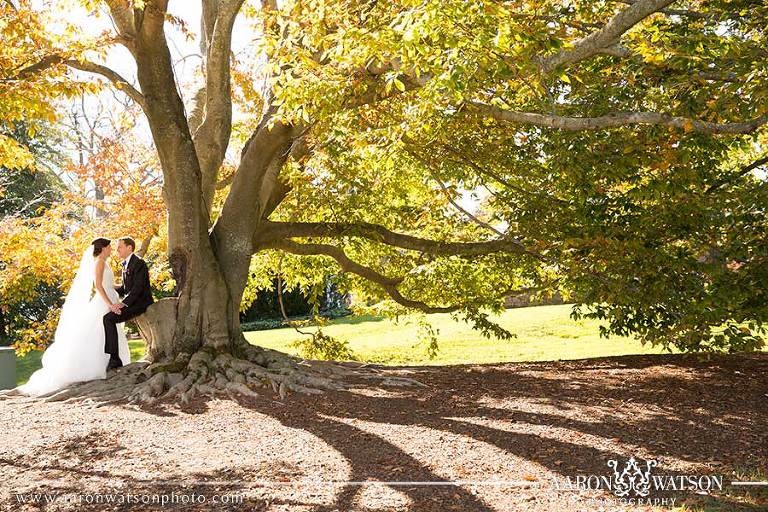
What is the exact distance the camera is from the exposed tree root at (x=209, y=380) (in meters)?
8.35

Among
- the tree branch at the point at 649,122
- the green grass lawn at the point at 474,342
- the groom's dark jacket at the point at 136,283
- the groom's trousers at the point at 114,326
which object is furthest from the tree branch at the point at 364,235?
the tree branch at the point at 649,122

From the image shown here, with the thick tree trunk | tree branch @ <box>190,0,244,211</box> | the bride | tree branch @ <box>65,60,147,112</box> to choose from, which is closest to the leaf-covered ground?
the bride

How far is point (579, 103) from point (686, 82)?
2348mm

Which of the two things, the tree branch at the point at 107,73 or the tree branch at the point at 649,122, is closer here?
the tree branch at the point at 649,122

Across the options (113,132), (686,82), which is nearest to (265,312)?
(113,132)

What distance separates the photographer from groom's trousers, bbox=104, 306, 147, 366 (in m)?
9.20

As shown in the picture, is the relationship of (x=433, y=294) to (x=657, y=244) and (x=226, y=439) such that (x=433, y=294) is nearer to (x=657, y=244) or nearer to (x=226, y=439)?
(x=657, y=244)

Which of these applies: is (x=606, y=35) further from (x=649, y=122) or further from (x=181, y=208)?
(x=181, y=208)

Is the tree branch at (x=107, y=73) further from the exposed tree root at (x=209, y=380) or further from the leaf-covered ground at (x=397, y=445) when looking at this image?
the leaf-covered ground at (x=397, y=445)

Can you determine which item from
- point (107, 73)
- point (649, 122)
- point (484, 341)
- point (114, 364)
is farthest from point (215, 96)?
point (484, 341)

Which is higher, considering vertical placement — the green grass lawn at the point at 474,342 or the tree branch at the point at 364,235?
the tree branch at the point at 364,235

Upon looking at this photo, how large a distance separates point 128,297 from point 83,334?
0.78 m

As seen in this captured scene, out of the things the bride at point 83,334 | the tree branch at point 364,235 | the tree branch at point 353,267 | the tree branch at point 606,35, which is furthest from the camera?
the tree branch at point 353,267

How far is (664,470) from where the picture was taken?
18.6 ft
